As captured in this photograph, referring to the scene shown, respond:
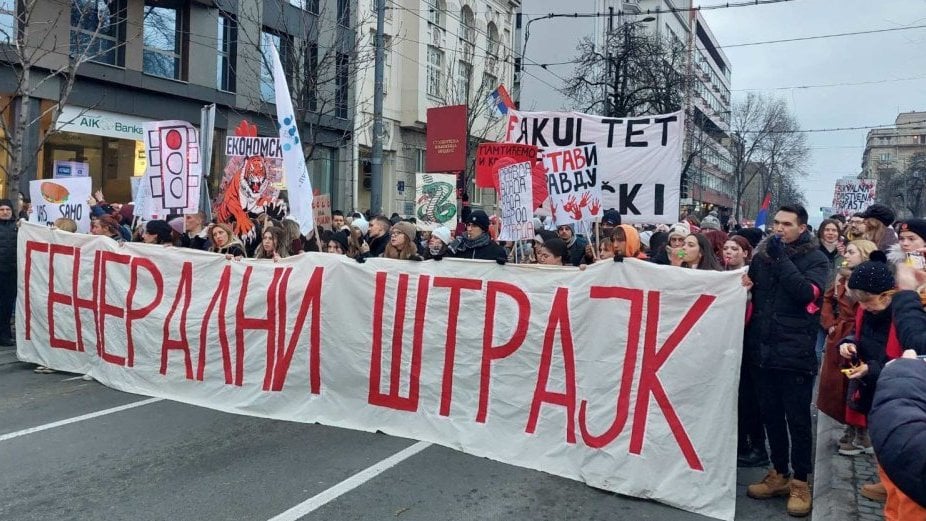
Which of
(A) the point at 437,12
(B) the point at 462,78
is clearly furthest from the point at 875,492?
(B) the point at 462,78

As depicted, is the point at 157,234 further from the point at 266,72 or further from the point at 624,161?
the point at 266,72

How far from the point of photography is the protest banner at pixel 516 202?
Result: 23.5 feet

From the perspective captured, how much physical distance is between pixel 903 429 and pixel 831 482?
12.3 feet

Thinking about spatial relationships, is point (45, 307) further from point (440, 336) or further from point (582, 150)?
point (582, 150)

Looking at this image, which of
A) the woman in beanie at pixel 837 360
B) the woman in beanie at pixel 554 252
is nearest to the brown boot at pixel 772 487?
the woman in beanie at pixel 837 360

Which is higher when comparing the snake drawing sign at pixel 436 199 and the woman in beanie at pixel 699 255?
the snake drawing sign at pixel 436 199

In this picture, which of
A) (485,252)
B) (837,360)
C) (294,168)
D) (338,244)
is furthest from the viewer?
(338,244)

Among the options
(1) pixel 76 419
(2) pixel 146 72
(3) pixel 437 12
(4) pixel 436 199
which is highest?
(3) pixel 437 12

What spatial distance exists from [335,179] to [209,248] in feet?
57.9

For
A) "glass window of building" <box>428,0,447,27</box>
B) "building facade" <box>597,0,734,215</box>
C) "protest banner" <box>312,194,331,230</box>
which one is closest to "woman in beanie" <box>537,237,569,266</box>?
"protest banner" <box>312,194,331,230</box>

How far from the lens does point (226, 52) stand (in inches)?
813

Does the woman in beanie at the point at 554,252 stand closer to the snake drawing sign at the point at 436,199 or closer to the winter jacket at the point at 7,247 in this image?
the winter jacket at the point at 7,247

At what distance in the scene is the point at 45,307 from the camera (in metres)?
7.77

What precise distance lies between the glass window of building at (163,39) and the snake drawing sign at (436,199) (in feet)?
28.4
